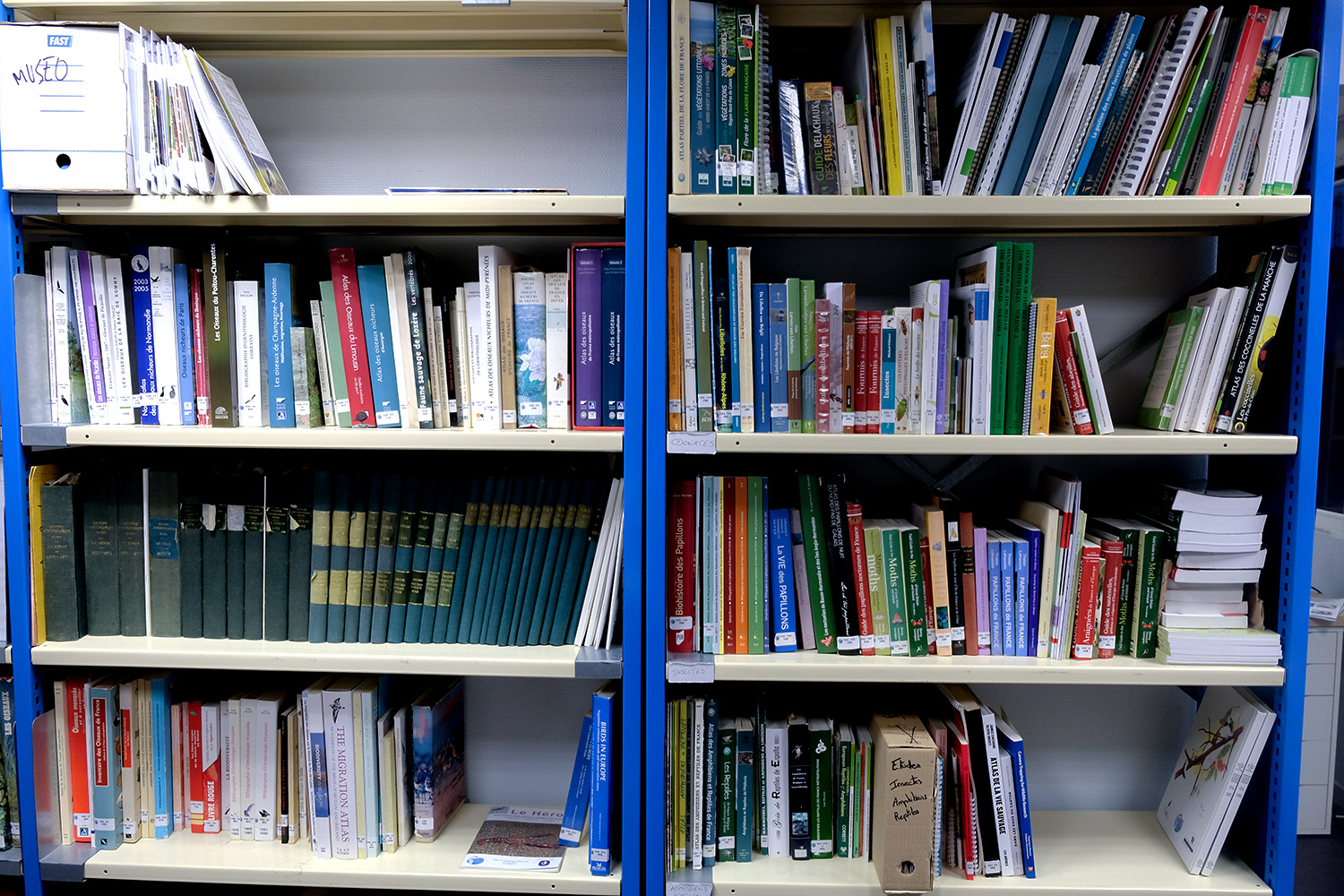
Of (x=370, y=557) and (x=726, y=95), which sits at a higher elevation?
(x=726, y=95)

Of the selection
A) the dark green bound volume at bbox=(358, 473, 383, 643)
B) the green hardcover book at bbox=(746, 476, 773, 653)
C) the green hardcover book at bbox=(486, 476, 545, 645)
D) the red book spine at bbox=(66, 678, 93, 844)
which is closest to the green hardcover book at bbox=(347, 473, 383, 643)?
the dark green bound volume at bbox=(358, 473, 383, 643)

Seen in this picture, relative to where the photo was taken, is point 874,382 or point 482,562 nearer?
point 874,382

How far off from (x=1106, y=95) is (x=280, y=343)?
1.54 metres

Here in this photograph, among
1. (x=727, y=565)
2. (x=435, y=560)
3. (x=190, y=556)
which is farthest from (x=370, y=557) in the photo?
(x=727, y=565)

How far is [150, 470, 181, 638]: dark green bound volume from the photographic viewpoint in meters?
1.56

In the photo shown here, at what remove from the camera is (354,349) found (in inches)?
59.6

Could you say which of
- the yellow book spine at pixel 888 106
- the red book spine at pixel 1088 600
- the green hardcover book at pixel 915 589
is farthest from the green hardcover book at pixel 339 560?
the red book spine at pixel 1088 600

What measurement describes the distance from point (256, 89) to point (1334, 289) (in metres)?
2.65

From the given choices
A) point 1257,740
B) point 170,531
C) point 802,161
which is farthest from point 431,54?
point 1257,740

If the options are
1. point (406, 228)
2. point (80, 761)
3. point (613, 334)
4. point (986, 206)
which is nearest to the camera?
point (986, 206)

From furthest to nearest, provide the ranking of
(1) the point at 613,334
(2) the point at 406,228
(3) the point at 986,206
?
1. (2) the point at 406,228
2. (1) the point at 613,334
3. (3) the point at 986,206

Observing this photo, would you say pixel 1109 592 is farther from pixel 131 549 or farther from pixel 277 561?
pixel 131 549

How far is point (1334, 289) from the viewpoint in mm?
2096

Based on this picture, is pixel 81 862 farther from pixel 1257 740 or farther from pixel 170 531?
pixel 1257 740
